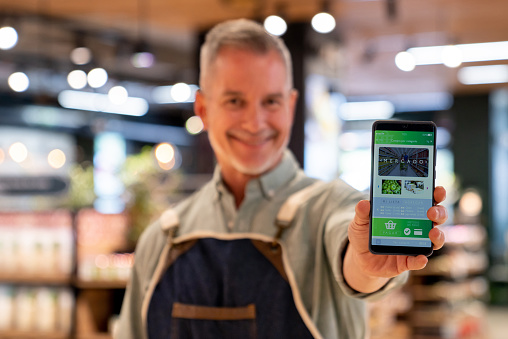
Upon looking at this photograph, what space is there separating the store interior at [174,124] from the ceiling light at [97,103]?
48 millimetres

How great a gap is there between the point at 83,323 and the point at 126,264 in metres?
0.60

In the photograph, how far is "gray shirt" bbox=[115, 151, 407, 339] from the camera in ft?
5.12

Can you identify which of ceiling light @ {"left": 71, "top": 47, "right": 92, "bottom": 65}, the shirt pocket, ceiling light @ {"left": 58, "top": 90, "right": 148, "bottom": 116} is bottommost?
the shirt pocket

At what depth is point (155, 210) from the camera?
5879 millimetres

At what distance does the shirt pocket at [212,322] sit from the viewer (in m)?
1.58

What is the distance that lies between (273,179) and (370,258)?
525mm

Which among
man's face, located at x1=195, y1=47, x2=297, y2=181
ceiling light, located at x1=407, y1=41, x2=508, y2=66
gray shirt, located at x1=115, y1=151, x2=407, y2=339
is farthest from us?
ceiling light, located at x1=407, y1=41, x2=508, y2=66

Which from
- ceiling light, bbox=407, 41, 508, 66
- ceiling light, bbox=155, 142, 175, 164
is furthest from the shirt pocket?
ceiling light, bbox=155, 142, 175, 164

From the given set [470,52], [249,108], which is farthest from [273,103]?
[470,52]

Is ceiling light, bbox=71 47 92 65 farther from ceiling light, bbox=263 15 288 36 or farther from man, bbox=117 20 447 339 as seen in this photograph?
man, bbox=117 20 447 339

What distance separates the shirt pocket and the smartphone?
499mm

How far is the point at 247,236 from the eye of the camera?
164 cm

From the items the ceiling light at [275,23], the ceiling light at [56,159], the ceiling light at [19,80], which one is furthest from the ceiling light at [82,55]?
the ceiling light at [56,159]

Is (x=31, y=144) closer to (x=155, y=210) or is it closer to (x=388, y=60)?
(x=388, y=60)
